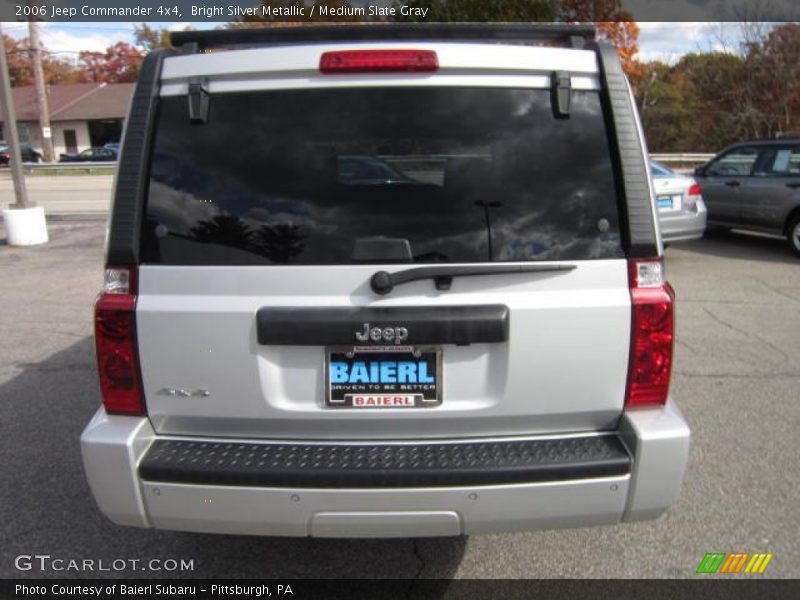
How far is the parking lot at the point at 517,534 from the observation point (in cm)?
300

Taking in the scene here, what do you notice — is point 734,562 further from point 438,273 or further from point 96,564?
point 96,564

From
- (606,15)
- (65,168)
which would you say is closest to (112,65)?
(65,168)

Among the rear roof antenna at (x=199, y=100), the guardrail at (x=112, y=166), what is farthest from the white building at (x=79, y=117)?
the rear roof antenna at (x=199, y=100)

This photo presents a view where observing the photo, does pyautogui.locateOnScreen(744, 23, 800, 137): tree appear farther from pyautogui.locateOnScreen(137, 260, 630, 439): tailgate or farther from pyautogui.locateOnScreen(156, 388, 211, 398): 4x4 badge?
pyautogui.locateOnScreen(156, 388, 211, 398): 4x4 badge

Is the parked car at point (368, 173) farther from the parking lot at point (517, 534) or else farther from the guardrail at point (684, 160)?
the guardrail at point (684, 160)

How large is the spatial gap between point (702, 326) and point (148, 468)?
584cm

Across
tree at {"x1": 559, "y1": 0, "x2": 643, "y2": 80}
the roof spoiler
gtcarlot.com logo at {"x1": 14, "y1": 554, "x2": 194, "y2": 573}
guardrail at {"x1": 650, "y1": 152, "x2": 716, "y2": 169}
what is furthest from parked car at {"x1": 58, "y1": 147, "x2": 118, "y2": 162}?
the roof spoiler

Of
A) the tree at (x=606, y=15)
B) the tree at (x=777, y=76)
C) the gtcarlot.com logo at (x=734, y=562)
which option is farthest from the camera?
the tree at (x=777, y=76)

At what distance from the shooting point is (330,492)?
2.27 m

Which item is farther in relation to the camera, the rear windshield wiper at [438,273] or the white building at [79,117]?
the white building at [79,117]

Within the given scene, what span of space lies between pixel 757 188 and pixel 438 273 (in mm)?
10021

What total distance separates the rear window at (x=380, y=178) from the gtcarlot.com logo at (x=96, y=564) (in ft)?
4.85

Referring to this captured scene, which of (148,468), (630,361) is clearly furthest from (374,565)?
(630,361)

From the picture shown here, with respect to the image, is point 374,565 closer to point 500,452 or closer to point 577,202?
point 500,452
